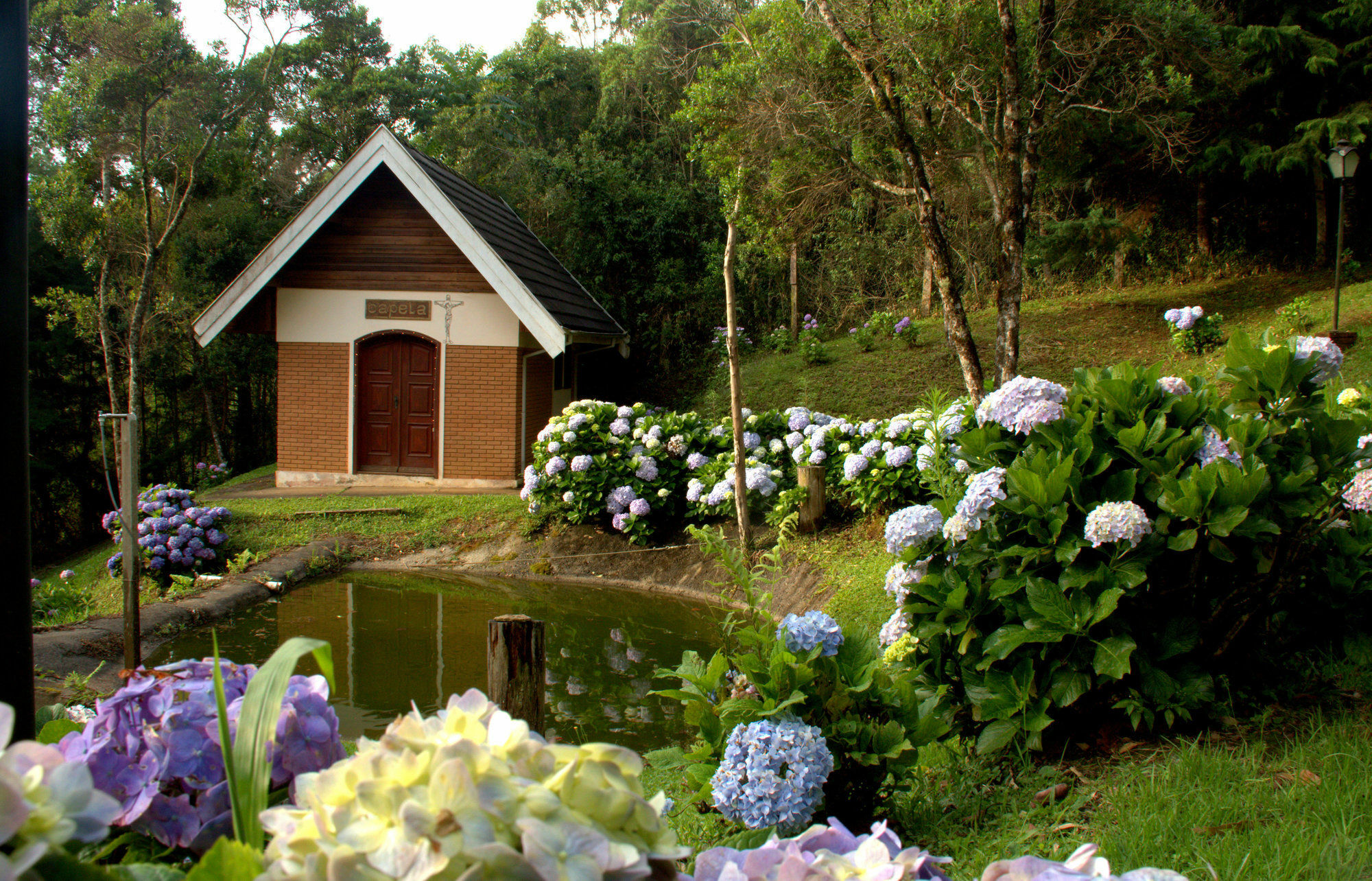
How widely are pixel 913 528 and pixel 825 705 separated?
0.74 m

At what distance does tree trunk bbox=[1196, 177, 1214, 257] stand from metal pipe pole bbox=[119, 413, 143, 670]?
20523 mm

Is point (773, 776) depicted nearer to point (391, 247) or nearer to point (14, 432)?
point (14, 432)

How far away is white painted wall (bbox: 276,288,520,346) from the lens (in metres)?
12.7

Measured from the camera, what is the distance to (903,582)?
134 inches

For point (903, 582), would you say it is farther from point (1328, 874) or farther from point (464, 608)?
point (464, 608)

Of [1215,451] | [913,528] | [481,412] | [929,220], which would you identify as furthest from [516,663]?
[481,412]

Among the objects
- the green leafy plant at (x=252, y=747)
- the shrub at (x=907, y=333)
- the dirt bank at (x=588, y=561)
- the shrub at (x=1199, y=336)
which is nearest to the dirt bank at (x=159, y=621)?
the dirt bank at (x=588, y=561)

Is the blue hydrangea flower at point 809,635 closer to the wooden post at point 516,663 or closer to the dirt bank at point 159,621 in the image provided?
the wooden post at point 516,663

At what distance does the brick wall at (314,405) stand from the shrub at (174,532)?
288 cm

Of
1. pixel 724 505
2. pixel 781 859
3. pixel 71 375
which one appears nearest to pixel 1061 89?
pixel 724 505

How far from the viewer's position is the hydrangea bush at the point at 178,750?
0.99 m

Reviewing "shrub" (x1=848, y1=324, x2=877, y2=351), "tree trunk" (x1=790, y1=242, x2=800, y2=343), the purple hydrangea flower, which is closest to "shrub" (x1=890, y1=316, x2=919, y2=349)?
"shrub" (x1=848, y1=324, x2=877, y2=351)

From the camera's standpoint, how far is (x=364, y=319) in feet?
42.2

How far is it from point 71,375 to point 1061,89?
73.4 ft
